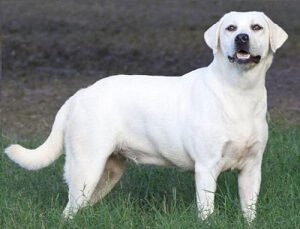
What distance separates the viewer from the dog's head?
671cm

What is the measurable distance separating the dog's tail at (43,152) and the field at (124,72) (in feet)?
0.98

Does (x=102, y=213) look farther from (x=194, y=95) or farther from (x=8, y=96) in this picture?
(x=8, y=96)

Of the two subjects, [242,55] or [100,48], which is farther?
[100,48]

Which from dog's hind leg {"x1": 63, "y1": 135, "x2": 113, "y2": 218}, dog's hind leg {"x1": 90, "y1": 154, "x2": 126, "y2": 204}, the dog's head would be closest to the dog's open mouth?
the dog's head

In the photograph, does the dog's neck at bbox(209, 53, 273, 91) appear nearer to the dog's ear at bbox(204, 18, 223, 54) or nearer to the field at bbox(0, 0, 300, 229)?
the dog's ear at bbox(204, 18, 223, 54)

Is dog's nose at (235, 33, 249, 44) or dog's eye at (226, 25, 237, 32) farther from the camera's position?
dog's eye at (226, 25, 237, 32)

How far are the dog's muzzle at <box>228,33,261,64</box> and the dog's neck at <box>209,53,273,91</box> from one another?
9 centimetres

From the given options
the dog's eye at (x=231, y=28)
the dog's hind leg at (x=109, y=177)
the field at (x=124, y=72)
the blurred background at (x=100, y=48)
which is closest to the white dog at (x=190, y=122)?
the dog's eye at (x=231, y=28)

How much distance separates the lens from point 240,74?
6.87m

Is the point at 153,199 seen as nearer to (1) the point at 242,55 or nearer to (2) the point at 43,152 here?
(2) the point at 43,152

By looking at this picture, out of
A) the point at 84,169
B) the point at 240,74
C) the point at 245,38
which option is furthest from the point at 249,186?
the point at 84,169

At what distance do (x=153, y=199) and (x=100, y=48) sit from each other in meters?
9.45

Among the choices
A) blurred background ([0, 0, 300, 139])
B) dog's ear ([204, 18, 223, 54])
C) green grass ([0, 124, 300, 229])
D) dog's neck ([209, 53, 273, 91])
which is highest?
dog's ear ([204, 18, 223, 54])

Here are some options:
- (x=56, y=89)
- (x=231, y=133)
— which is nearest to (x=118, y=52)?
(x=56, y=89)
